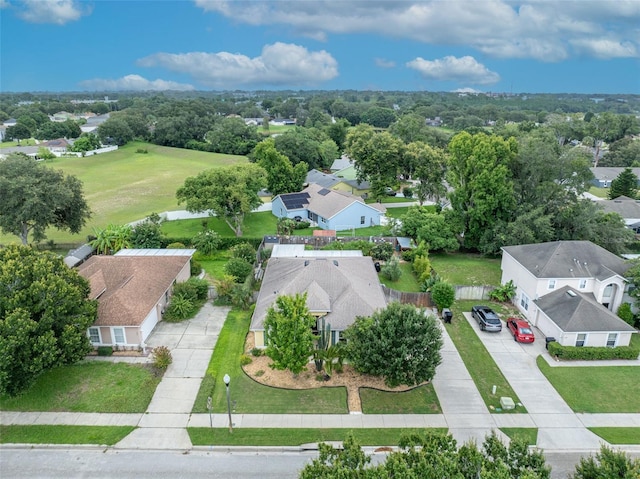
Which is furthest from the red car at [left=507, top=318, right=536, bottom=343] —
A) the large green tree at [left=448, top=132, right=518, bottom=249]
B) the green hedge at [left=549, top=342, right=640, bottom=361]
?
the large green tree at [left=448, top=132, right=518, bottom=249]

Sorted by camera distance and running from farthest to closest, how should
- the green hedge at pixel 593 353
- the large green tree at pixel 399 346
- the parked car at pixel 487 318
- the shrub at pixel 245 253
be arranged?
the shrub at pixel 245 253 → the parked car at pixel 487 318 → the green hedge at pixel 593 353 → the large green tree at pixel 399 346

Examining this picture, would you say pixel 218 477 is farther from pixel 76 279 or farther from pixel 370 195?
pixel 370 195

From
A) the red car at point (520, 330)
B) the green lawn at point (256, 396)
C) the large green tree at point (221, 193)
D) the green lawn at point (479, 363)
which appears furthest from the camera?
the large green tree at point (221, 193)

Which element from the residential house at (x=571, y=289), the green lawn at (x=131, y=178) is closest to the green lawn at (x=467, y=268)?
the residential house at (x=571, y=289)

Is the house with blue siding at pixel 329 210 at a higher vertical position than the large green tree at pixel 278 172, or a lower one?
lower

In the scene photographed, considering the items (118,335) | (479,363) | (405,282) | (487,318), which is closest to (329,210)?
(405,282)

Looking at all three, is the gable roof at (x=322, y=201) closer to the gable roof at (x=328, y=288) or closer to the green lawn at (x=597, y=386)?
the gable roof at (x=328, y=288)

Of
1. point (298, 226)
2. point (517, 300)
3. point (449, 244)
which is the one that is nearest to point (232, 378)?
point (517, 300)

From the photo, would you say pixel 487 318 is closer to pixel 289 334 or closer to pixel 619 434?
pixel 619 434
